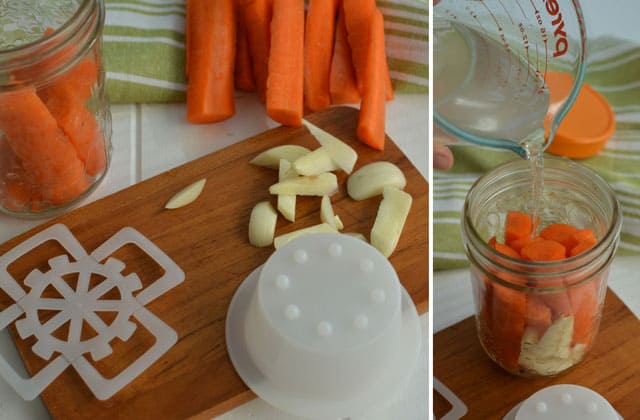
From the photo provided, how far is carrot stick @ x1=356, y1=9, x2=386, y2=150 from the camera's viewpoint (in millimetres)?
1274

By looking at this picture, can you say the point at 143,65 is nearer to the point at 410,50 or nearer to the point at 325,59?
the point at 325,59

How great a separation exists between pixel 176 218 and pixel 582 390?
1.77 ft

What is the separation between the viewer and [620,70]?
4.77 feet

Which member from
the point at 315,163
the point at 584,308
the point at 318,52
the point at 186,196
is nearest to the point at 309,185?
the point at 315,163

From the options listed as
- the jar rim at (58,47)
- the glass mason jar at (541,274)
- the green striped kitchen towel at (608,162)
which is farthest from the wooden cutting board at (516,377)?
the jar rim at (58,47)

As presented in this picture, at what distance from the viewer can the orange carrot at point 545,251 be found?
1030 mm

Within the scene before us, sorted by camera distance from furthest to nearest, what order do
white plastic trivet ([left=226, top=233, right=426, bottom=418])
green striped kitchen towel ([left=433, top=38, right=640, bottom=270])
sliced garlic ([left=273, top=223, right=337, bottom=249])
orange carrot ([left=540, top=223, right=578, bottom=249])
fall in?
green striped kitchen towel ([left=433, top=38, right=640, bottom=270])
sliced garlic ([left=273, top=223, right=337, bottom=249])
orange carrot ([left=540, top=223, right=578, bottom=249])
white plastic trivet ([left=226, top=233, right=426, bottom=418])

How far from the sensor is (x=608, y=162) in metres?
1.36

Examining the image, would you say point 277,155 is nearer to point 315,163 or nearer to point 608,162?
point 315,163

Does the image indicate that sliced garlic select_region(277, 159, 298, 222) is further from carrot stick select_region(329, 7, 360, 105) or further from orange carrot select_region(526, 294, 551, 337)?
orange carrot select_region(526, 294, 551, 337)

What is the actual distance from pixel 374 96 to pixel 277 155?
6.5 inches

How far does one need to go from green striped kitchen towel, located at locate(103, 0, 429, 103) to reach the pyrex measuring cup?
35 centimetres

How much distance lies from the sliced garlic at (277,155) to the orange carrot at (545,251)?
1.18ft

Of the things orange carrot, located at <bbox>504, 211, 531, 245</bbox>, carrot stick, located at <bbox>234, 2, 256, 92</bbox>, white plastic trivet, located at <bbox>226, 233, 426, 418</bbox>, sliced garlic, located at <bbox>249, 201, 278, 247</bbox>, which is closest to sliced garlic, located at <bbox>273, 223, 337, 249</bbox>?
sliced garlic, located at <bbox>249, 201, 278, 247</bbox>
